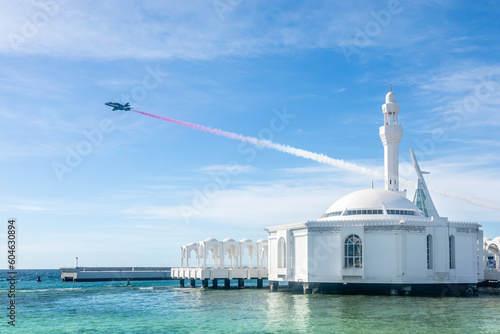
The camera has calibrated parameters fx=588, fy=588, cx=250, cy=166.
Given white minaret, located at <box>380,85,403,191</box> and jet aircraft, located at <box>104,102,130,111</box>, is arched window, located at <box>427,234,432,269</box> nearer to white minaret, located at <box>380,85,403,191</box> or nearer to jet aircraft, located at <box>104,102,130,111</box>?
white minaret, located at <box>380,85,403,191</box>

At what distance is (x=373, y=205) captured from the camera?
2972 inches

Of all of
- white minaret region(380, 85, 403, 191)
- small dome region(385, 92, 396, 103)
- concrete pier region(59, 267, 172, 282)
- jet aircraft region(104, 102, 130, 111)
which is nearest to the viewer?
jet aircraft region(104, 102, 130, 111)

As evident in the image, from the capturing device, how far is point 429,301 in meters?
60.0

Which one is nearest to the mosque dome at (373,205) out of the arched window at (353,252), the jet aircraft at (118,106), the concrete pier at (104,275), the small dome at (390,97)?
the arched window at (353,252)

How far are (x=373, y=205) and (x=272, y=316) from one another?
102ft

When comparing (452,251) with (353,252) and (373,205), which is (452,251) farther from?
(353,252)

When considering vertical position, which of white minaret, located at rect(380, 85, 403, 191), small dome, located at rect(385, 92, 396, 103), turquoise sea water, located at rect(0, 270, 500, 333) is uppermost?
small dome, located at rect(385, 92, 396, 103)

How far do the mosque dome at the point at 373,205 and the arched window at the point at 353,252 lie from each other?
4251mm

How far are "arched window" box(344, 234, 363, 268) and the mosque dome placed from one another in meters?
4.25

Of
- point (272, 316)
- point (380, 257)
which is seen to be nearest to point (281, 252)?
point (380, 257)

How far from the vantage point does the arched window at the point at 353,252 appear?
230ft

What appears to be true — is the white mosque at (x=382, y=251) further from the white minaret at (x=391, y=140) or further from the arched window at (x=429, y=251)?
the white minaret at (x=391, y=140)

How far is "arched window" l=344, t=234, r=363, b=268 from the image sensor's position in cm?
7000

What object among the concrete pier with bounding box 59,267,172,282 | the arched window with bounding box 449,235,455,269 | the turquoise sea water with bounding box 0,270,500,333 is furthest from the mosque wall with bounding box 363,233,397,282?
the concrete pier with bounding box 59,267,172,282
